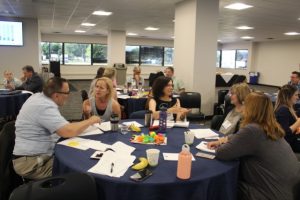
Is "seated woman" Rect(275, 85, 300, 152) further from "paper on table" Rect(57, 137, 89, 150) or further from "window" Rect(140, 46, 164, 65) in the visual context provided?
"window" Rect(140, 46, 164, 65)

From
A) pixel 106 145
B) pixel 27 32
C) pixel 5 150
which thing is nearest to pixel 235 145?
pixel 106 145

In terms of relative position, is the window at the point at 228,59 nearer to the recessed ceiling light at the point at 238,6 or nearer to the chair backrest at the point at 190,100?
the recessed ceiling light at the point at 238,6

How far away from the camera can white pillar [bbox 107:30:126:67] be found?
12695 mm

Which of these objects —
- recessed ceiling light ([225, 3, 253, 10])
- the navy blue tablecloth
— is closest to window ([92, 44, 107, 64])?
recessed ceiling light ([225, 3, 253, 10])

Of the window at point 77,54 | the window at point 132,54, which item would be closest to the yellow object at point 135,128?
the window at point 77,54

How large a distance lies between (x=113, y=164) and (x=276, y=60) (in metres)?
15.3

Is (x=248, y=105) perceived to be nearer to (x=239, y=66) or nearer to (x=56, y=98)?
(x=56, y=98)

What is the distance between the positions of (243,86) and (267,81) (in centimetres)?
1411

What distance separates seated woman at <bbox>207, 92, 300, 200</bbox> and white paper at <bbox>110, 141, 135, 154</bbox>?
670mm

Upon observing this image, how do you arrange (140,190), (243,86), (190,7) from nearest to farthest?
(140,190) → (243,86) → (190,7)

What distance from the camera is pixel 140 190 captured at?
5.20 ft

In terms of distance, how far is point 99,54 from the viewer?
54.1ft

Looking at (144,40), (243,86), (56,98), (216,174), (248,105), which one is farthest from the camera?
(144,40)

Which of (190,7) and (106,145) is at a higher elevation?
(190,7)
